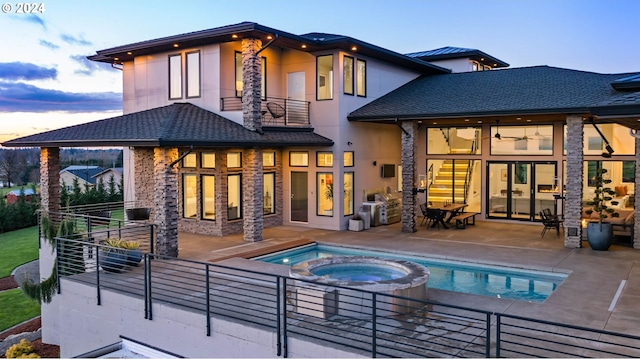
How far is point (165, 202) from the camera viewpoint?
12445 mm

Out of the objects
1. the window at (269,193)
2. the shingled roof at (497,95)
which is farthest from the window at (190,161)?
the shingled roof at (497,95)

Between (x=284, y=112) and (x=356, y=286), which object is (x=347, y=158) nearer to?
(x=284, y=112)

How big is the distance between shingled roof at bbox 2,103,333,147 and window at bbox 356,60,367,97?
107 inches

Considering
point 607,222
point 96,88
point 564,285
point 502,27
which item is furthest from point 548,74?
point 96,88

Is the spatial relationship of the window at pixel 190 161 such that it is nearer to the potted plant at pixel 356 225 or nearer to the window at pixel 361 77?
the potted plant at pixel 356 225

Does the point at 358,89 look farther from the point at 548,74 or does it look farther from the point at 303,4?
the point at 303,4

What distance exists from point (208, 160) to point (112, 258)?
20.2ft

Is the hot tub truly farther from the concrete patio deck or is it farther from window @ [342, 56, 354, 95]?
window @ [342, 56, 354, 95]

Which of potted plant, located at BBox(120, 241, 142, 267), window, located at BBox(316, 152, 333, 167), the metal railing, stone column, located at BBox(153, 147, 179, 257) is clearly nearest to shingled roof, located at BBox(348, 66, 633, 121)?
window, located at BBox(316, 152, 333, 167)

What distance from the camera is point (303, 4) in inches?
1248

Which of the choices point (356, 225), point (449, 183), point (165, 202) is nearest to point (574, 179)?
point (449, 183)

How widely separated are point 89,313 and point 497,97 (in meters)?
13.0

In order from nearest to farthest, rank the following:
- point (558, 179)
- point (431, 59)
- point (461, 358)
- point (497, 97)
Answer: point (461, 358)
point (497, 97)
point (558, 179)
point (431, 59)

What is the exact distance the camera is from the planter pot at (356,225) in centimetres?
1708
